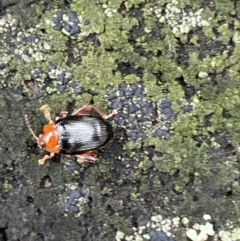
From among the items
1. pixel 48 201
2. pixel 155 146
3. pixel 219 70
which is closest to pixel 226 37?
pixel 219 70

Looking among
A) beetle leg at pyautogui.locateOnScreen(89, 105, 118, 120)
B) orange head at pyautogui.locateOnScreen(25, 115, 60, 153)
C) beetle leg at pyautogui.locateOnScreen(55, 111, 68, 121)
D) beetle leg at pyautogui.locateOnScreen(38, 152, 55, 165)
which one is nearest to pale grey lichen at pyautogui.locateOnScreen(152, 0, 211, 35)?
beetle leg at pyautogui.locateOnScreen(89, 105, 118, 120)

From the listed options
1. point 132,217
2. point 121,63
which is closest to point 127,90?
point 121,63

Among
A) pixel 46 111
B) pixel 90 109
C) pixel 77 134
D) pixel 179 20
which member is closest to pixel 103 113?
pixel 90 109

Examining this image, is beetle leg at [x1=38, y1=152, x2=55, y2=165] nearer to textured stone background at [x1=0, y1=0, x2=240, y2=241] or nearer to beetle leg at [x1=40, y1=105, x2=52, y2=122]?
textured stone background at [x1=0, y1=0, x2=240, y2=241]

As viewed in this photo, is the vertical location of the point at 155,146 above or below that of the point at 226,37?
below

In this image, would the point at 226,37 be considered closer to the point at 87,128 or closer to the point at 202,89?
the point at 202,89

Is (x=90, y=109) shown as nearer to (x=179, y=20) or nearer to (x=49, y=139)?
(x=49, y=139)
